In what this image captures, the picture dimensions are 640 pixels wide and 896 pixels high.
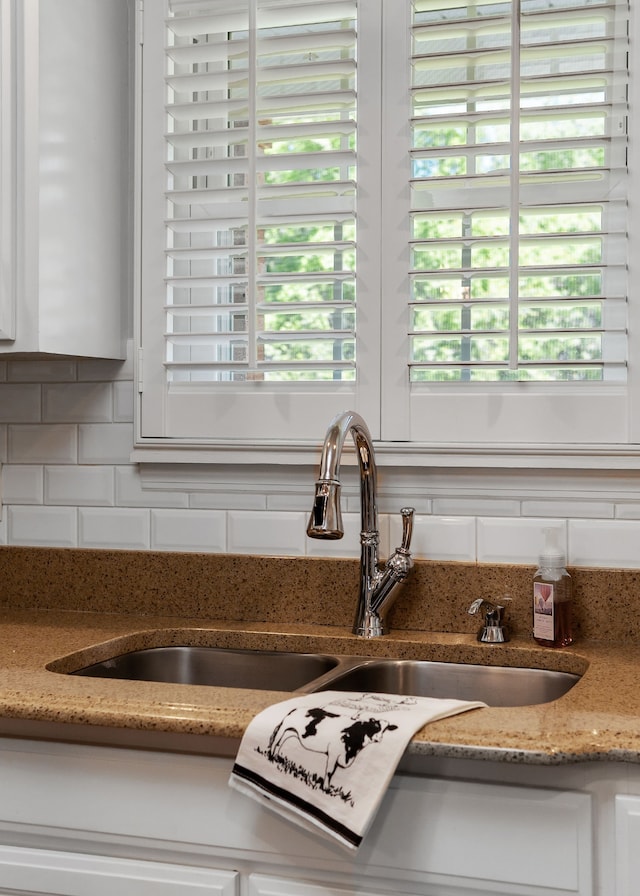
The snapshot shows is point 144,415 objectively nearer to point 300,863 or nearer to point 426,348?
point 426,348

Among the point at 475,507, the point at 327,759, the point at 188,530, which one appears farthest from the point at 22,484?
the point at 327,759

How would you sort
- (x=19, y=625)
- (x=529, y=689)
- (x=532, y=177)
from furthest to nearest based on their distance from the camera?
(x=19, y=625), (x=532, y=177), (x=529, y=689)

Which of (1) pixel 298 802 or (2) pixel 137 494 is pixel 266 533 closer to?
(2) pixel 137 494

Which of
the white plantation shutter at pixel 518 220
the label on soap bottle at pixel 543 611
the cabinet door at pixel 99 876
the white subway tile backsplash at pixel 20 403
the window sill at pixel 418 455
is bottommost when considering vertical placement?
the cabinet door at pixel 99 876

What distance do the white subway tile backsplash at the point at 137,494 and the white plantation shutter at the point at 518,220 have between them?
0.51 meters

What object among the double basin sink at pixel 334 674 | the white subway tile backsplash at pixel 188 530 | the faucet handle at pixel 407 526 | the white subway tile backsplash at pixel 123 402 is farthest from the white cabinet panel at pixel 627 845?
the white subway tile backsplash at pixel 123 402

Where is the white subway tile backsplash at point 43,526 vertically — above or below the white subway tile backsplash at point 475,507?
below

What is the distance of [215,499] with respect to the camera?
6.62 feet

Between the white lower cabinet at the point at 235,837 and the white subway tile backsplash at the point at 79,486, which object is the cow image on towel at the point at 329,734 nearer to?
the white lower cabinet at the point at 235,837

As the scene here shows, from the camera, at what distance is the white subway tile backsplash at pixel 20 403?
83.8 inches

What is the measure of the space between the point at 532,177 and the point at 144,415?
2.91 feet

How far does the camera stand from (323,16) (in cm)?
192

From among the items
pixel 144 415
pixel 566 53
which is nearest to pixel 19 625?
pixel 144 415

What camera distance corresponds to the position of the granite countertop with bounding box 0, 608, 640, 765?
1182mm
